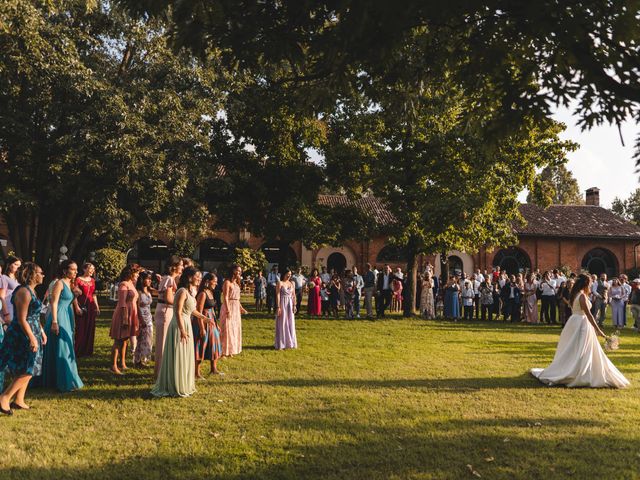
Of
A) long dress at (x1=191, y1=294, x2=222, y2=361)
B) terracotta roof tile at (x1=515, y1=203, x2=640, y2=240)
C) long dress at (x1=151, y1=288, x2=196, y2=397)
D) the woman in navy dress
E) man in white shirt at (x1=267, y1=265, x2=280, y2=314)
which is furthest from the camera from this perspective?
terracotta roof tile at (x1=515, y1=203, x2=640, y2=240)

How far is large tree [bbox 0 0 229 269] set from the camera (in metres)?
15.3

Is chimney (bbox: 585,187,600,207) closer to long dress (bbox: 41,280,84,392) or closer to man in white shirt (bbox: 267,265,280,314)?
man in white shirt (bbox: 267,265,280,314)

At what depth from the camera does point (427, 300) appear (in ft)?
69.6

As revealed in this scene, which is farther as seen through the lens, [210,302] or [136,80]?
[136,80]

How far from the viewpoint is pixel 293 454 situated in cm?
525

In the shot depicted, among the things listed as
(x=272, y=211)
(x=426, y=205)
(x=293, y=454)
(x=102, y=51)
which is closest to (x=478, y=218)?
(x=426, y=205)

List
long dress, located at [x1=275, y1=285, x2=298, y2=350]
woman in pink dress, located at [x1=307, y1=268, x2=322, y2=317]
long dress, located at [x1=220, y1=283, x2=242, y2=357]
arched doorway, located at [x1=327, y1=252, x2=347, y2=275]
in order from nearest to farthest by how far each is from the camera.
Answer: long dress, located at [x1=220, y1=283, x2=242, y2=357] → long dress, located at [x1=275, y1=285, x2=298, y2=350] → woman in pink dress, located at [x1=307, y1=268, x2=322, y2=317] → arched doorway, located at [x1=327, y1=252, x2=347, y2=275]

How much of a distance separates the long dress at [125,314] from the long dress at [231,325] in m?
1.61

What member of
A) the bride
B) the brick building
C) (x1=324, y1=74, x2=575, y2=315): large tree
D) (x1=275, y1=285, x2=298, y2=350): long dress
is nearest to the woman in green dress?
(x1=275, y1=285, x2=298, y2=350): long dress

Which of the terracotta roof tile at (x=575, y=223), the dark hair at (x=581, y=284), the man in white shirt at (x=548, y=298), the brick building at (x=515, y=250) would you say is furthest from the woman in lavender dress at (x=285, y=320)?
the terracotta roof tile at (x=575, y=223)

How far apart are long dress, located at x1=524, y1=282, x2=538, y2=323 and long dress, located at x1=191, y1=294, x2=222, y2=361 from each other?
14.9 metres

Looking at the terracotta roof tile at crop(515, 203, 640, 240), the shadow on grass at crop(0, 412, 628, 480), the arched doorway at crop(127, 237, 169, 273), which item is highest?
the terracotta roof tile at crop(515, 203, 640, 240)

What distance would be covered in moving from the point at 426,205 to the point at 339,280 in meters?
5.79

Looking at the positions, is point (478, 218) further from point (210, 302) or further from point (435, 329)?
point (210, 302)
